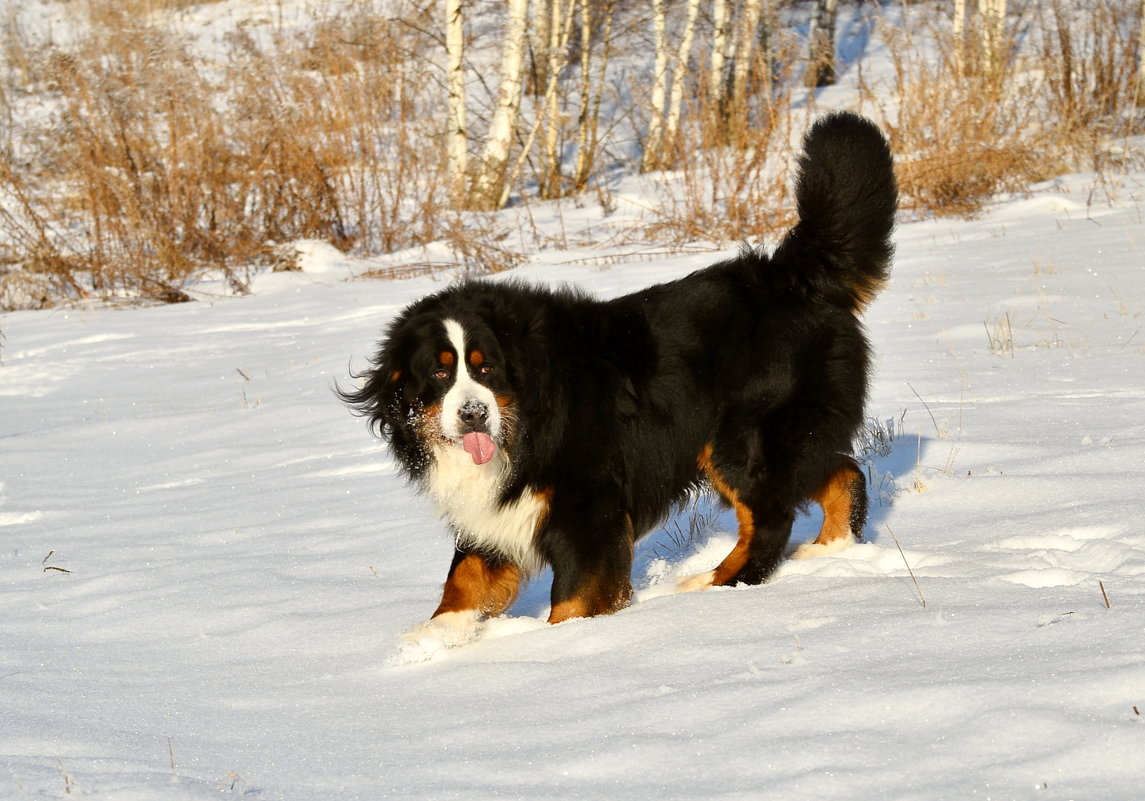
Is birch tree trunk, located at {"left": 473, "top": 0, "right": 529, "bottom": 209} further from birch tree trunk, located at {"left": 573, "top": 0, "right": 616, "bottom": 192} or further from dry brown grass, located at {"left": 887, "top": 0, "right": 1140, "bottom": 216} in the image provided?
dry brown grass, located at {"left": 887, "top": 0, "right": 1140, "bottom": 216}

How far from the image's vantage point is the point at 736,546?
149 inches

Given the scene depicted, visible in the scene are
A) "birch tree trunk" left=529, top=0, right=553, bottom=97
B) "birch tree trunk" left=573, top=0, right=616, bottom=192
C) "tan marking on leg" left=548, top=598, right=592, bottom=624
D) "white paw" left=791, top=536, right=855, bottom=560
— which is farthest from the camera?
"birch tree trunk" left=529, top=0, right=553, bottom=97

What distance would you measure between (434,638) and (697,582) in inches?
38.6

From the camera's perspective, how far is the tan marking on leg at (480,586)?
3.48m

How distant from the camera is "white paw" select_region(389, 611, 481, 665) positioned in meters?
3.15

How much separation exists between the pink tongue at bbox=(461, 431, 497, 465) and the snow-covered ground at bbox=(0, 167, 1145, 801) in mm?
546

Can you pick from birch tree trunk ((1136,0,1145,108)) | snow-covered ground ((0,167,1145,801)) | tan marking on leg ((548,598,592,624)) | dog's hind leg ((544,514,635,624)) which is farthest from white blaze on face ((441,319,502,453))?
birch tree trunk ((1136,0,1145,108))

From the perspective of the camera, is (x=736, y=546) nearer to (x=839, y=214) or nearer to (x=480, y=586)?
(x=480, y=586)

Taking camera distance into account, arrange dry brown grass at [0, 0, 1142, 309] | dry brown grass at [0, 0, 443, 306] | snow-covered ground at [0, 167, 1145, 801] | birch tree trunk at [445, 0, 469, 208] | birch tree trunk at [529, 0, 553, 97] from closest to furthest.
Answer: snow-covered ground at [0, 167, 1145, 801] < dry brown grass at [0, 0, 1142, 309] < dry brown grass at [0, 0, 443, 306] < birch tree trunk at [445, 0, 469, 208] < birch tree trunk at [529, 0, 553, 97]

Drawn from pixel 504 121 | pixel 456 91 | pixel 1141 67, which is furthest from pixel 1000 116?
pixel 456 91

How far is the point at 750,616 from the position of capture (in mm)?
2957

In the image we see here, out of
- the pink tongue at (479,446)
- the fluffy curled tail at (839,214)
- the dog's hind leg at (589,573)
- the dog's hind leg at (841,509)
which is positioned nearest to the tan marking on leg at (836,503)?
the dog's hind leg at (841,509)

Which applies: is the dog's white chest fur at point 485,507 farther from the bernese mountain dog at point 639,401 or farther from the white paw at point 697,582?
the white paw at point 697,582

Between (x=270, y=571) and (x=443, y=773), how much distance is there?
2.04 metres
